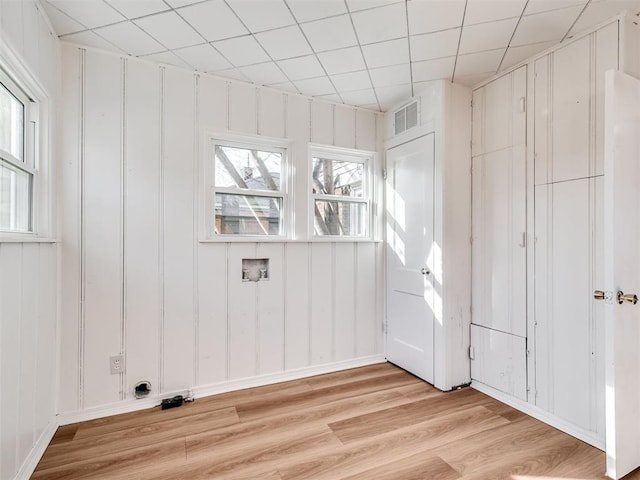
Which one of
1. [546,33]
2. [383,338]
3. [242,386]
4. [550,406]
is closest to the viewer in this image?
[546,33]

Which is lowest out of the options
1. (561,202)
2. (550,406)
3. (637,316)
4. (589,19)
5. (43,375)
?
(550,406)

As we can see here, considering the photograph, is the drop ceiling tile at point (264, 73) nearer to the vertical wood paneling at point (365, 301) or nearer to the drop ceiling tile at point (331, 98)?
the drop ceiling tile at point (331, 98)

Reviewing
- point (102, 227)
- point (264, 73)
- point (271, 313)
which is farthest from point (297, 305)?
point (264, 73)

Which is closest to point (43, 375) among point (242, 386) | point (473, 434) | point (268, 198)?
point (242, 386)

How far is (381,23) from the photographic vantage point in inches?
76.4

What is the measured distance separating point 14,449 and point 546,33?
3736mm

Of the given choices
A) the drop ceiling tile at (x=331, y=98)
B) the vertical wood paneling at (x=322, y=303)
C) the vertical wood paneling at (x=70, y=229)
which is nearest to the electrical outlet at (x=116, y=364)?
the vertical wood paneling at (x=70, y=229)

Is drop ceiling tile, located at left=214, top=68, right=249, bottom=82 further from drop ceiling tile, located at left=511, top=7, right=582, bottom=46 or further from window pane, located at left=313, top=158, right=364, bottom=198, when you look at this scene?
drop ceiling tile, located at left=511, top=7, right=582, bottom=46

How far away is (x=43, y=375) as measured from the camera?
189cm

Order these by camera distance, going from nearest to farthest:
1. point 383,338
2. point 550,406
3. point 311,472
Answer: point 311,472 < point 550,406 < point 383,338

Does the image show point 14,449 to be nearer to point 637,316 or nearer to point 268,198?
point 268,198

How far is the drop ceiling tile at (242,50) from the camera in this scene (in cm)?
213

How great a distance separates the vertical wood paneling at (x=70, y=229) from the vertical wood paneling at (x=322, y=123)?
1786mm

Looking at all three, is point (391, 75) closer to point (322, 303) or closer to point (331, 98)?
point (331, 98)
